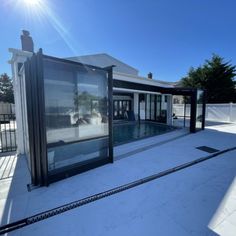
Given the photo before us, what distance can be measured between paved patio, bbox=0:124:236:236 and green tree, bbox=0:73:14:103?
29.2 m

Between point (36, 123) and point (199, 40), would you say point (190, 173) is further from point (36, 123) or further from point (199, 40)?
point (199, 40)

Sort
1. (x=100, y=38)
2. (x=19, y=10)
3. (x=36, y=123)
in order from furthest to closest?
1. (x=100, y=38)
2. (x=19, y=10)
3. (x=36, y=123)

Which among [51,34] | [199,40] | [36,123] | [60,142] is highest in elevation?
[199,40]

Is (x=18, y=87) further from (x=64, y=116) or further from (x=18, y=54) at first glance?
(x=64, y=116)

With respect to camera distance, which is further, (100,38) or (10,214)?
(100,38)

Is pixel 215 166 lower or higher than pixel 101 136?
lower

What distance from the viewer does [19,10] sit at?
187 inches

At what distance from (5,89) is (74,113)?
1250 inches

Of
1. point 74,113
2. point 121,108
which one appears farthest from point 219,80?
point 74,113

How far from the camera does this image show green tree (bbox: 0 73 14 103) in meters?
26.8

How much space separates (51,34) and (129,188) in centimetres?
645

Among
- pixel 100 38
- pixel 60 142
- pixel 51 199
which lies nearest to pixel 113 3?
pixel 100 38

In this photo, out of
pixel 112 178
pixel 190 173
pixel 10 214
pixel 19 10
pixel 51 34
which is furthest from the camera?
pixel 51 34

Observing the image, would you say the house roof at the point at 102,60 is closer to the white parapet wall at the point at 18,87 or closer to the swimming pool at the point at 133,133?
the swimming pool at the point at 133,133
